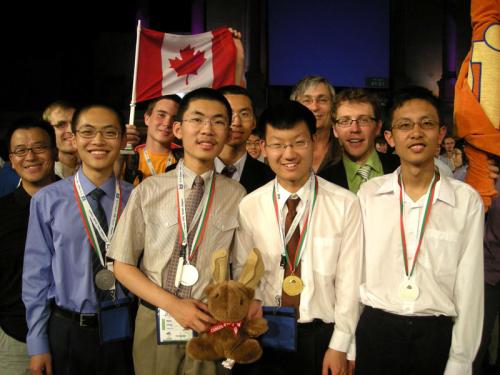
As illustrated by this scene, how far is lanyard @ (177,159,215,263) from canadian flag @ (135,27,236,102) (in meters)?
1.65

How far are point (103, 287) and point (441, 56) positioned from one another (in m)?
10.5

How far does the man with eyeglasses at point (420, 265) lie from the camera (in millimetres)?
2160

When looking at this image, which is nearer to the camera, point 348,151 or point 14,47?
point 348,151

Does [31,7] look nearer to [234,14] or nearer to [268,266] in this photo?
[234,14]

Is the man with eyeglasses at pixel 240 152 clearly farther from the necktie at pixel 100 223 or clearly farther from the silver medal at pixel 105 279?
the silver medal at pixel 105 279

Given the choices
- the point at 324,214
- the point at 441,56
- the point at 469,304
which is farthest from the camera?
the point at 441,56

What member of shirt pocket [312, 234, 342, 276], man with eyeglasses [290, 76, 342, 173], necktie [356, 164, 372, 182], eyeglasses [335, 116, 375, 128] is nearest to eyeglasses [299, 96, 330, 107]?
man with eyeglasses [290, 76, 342, 173]

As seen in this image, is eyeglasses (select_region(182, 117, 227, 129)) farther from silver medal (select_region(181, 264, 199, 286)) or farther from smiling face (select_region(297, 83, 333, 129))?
smiling face (select_region(297, 83, 333, 129))

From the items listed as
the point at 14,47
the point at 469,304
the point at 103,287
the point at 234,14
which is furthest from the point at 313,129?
the point at 14,47

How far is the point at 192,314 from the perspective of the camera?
2.02 meters

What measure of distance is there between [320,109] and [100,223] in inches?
63.0

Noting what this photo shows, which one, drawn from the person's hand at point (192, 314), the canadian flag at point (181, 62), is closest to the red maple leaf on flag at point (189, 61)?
the canadian flag at point (181, 62)

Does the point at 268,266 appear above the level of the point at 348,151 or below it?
below

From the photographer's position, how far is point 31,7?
10.4 meters
